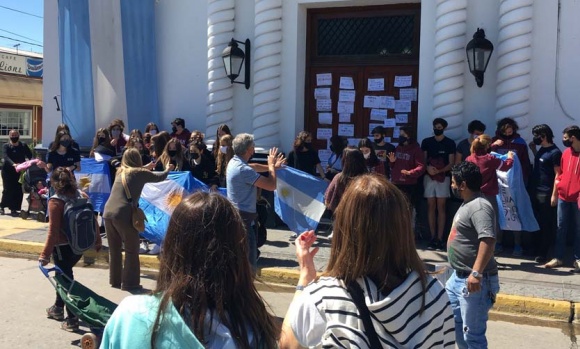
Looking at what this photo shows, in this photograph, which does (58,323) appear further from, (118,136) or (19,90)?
(19,90)

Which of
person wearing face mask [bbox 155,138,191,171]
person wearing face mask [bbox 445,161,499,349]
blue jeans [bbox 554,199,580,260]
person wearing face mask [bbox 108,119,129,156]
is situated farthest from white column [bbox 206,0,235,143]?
person wearing face mask [bbox 445,161,499,349]

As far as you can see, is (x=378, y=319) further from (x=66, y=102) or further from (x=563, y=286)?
(x=66, y=102)

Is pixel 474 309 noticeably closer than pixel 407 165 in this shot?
Yes

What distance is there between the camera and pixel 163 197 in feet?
30.6

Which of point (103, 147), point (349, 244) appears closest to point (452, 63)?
point (103, 147)

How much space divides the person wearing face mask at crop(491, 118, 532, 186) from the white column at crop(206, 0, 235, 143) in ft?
17.7

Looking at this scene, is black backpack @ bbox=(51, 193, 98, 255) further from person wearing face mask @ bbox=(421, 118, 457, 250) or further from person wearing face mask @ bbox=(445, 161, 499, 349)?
person wearing face mask @ bbox=(421, 118, 457, 250)

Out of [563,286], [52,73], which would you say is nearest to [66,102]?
[52,73]

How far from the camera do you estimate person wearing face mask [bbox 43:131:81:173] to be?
429 inches

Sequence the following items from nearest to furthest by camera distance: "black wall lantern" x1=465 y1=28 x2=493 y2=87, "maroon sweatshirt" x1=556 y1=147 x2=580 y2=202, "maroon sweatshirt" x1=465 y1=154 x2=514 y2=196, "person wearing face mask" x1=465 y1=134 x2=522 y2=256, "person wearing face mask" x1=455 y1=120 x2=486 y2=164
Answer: "person wearing face mask" x1=465 y1=134 x2=522 y2=256, "maroon sweatshirt" x1=556 y1=147 x2=580 y2=202, "maroon sweatshirt" x1=465 y1=154 x2=514 y2=196, "person wearing face mask" x1=455 y1=120 x2=486 y2=164, "black wall lantern" x1=465 y1=28 x2=493 y2=87

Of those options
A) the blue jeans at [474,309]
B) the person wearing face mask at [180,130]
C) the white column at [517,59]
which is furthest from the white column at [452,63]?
the blue jeans at [474,309]

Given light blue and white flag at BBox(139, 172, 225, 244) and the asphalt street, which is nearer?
the asphalt street

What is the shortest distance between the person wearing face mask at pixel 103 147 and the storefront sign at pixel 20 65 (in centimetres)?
2980

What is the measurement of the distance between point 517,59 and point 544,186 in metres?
2.21
